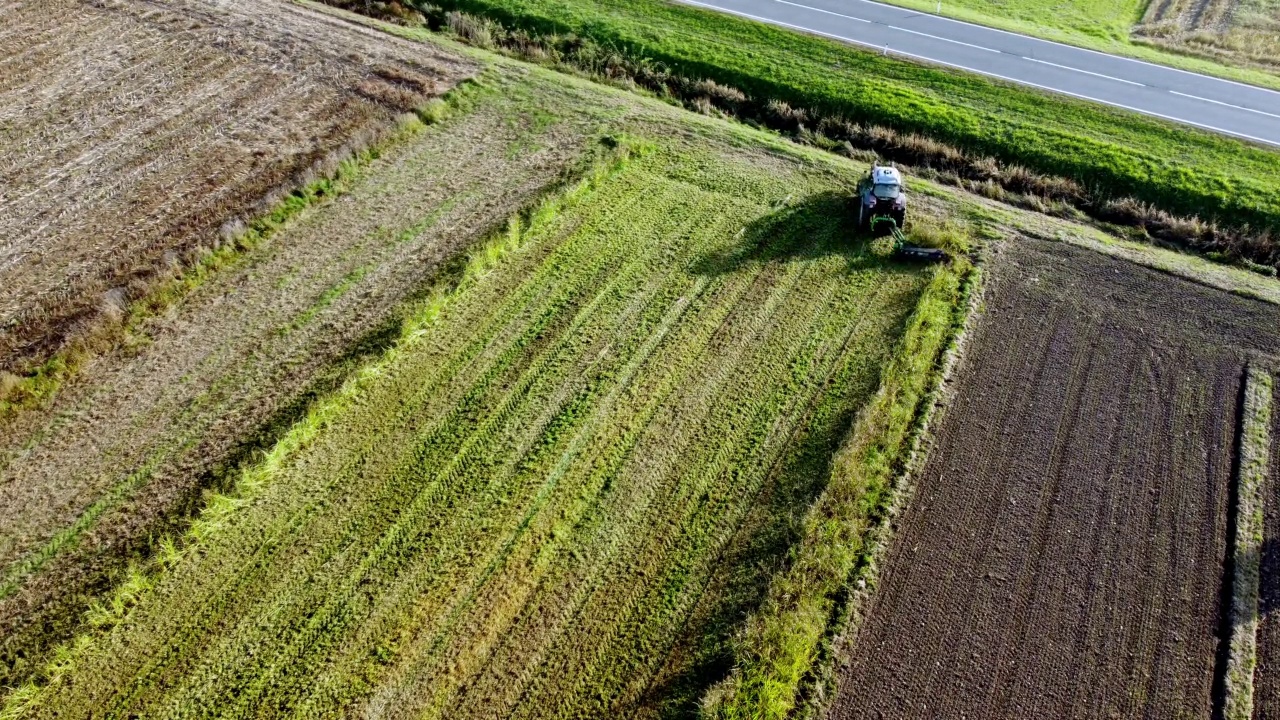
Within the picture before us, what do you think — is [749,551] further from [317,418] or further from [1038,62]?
[1038,62]

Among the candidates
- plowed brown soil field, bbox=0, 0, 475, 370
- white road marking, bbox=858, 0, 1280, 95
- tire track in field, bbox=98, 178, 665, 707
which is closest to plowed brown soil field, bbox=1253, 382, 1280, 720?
tire track in field, bbox=98, 178, 665, 707

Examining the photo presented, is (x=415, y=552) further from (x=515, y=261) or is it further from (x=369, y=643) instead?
(x=515, y=261)

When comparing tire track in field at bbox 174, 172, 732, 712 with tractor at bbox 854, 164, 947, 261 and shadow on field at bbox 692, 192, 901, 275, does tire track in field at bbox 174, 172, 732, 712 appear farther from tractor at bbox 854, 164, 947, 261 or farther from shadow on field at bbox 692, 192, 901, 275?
tractor at bbox 854, 164, 947, 261

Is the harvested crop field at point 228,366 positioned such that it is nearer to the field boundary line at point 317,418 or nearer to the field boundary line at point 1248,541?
the field boundary line at point 317,418

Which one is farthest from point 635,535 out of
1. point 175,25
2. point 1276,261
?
point 175,25

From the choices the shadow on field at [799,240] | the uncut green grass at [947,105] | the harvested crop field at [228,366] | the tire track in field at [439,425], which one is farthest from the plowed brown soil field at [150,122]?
the shadow on field at [799,240]

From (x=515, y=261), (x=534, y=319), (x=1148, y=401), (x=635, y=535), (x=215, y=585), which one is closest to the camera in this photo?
(x=215, y=585)
